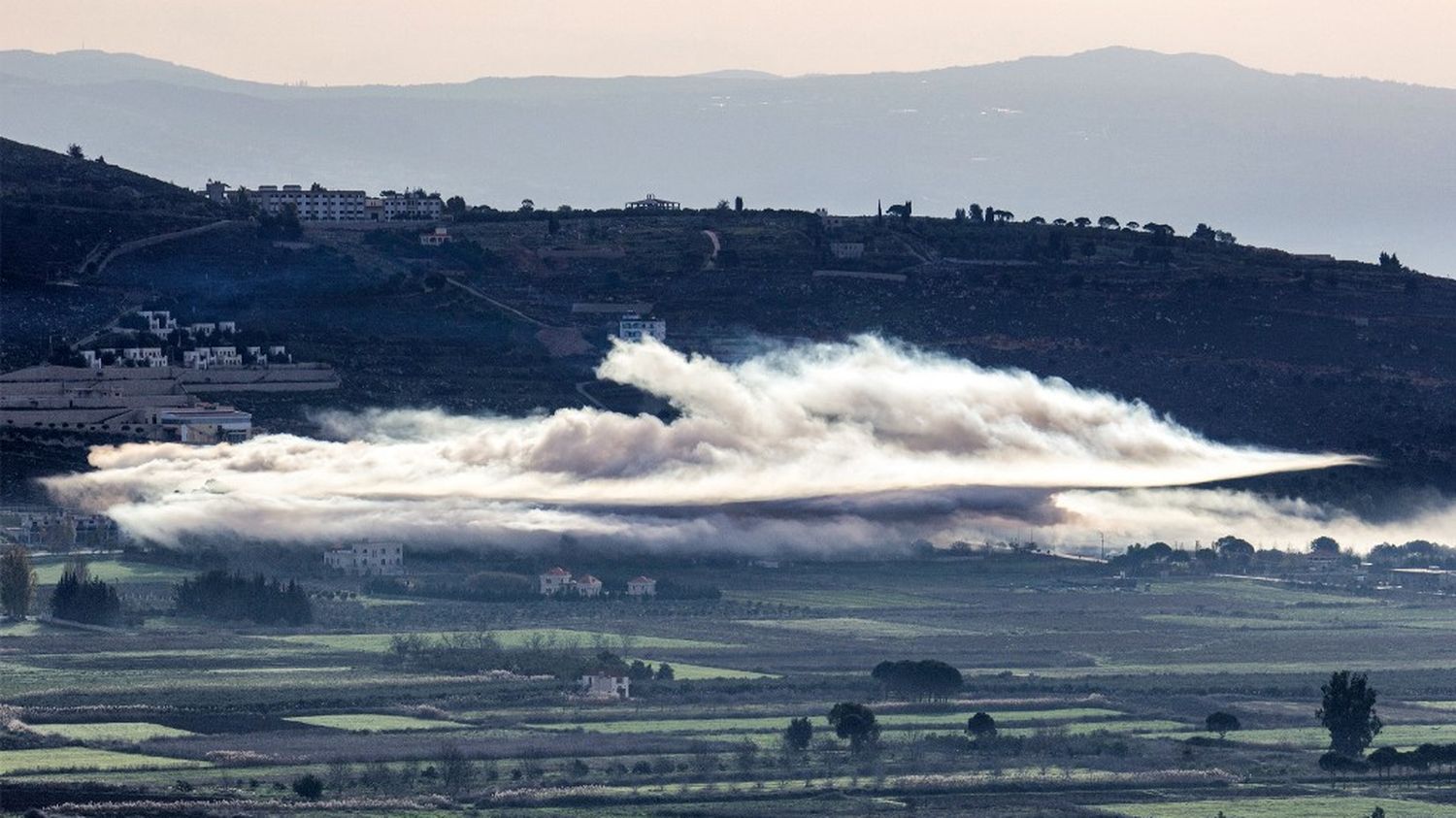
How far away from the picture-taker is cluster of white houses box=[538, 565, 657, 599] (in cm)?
11078

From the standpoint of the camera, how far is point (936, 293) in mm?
152625

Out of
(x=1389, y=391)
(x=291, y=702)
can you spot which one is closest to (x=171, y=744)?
(x=291, y=702)

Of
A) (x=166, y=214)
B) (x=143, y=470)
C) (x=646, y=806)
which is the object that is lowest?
(x=646, y=806)

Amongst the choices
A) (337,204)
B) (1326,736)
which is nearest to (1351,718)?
(1326,736)

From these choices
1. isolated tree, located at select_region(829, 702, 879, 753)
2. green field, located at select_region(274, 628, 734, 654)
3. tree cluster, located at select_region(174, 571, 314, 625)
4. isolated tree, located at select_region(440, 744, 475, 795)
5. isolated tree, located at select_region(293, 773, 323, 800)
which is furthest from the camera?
tree cluster, located at select_region(174, 571, 314, 625)

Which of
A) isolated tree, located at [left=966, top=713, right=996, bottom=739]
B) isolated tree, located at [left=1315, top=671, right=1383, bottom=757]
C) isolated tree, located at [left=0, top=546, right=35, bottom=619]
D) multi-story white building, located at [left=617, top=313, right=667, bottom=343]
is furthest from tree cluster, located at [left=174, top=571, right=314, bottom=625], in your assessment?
multi-story white building, located at [left=617, top=313, right=667, bottom=343]

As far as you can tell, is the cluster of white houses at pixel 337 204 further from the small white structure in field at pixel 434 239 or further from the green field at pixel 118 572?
the green field at pixel 118 572

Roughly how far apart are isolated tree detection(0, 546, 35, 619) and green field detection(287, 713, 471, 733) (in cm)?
1856

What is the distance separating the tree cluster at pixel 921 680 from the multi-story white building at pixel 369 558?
77.1 ft

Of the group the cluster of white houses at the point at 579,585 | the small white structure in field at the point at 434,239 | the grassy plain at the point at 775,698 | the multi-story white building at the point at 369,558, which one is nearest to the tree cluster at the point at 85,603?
the grassy plain at the point at 775,698

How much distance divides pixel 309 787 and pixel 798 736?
510 inches

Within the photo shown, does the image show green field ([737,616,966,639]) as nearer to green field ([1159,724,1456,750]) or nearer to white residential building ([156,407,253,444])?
green field ([1159,724,1456,750])

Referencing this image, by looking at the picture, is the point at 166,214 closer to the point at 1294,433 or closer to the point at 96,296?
the point at 96,296

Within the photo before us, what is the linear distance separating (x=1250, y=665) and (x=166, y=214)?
6732 cm
